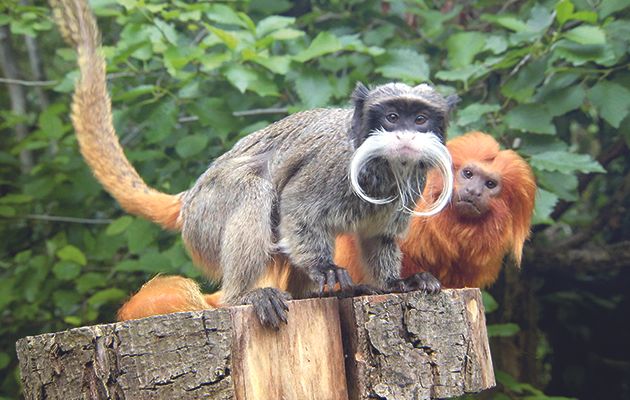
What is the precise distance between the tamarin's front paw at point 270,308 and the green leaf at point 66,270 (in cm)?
276

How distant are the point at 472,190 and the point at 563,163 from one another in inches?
21.5

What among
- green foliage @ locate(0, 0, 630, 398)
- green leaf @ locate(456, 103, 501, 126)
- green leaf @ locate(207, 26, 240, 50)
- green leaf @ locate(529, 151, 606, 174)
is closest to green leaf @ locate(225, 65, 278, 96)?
green foliage @ locate(0, 0, 630, 398)

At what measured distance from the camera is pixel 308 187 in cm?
403

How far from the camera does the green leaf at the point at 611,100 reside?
4.97 meters

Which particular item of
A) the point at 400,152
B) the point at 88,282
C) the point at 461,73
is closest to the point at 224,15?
the point at 461,73

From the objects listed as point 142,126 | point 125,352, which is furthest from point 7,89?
point 125,352

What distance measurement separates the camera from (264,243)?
4.00 metres

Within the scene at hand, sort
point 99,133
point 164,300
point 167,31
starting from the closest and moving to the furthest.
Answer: point 164,300, point 99,133, point 167,31

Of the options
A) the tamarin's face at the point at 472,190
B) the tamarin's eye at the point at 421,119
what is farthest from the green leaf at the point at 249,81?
the tamarin's eye at the point at 421,119

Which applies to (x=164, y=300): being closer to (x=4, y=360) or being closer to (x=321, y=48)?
(x=321, y=48)

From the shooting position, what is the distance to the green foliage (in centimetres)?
509

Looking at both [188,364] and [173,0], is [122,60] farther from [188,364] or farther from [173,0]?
[188,364]

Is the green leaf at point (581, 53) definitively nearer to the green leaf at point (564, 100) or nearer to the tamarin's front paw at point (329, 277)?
the green leaf at point (564, 100)

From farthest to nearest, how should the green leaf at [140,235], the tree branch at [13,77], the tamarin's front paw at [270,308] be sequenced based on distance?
the tree branch at [13,77] → the green leaf at [140,235] → the tamarin's front paw at [270,308]
